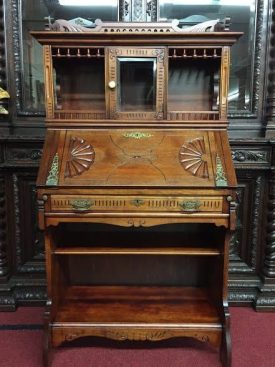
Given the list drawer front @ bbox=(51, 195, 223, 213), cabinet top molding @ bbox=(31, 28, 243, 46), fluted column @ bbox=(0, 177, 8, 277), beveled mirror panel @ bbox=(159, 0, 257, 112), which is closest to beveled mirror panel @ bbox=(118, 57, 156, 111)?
cabinet top molding @ bbox=(31, 28, 243, 46)

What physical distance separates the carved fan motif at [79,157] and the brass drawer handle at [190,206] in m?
0.52

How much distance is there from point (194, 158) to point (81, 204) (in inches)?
25.0

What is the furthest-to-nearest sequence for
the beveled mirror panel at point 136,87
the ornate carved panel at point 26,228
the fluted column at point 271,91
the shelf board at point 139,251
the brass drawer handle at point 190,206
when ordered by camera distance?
the ornate carved panel at point 26,228 < the fluted column at point 271,91 < the beveled mirror panel at point 136,87 < the shelf board at point 139,251 < the brass drawer handle at point 190,206

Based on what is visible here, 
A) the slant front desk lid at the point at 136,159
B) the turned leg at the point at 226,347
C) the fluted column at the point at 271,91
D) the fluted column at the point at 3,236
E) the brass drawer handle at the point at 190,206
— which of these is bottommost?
the turned leg at the point at 226,347

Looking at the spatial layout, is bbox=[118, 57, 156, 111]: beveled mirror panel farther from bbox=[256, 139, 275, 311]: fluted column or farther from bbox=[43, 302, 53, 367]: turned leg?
bbox=[43, 302, 53, 367]: turned leg

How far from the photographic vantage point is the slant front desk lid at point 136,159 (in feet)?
5.95

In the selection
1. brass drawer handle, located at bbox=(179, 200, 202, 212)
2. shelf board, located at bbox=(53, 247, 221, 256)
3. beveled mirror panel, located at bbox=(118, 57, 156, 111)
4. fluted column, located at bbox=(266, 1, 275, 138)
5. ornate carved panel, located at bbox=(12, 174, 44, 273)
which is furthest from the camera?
ornate carved panel, located at bbox=(12, 174, 44, 273)

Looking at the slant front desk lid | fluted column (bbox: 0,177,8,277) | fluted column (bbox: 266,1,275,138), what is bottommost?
fluted column (bbox: 0,177,8,277)

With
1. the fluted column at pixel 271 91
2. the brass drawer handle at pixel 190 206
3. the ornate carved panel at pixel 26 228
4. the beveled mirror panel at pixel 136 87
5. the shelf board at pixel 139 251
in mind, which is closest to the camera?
the brass drawer handle at pixel 190 206

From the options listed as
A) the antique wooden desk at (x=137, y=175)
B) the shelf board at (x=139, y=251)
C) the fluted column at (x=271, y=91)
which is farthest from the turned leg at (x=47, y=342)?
the fluted column at (x=271, y=91)

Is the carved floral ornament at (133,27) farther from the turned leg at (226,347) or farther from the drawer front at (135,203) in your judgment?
the turned leg at (226,347)

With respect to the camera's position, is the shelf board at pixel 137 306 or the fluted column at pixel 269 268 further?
the fluted column at pixel 269 268

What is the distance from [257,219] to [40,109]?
1686mm

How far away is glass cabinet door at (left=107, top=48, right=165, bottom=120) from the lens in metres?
1.96
